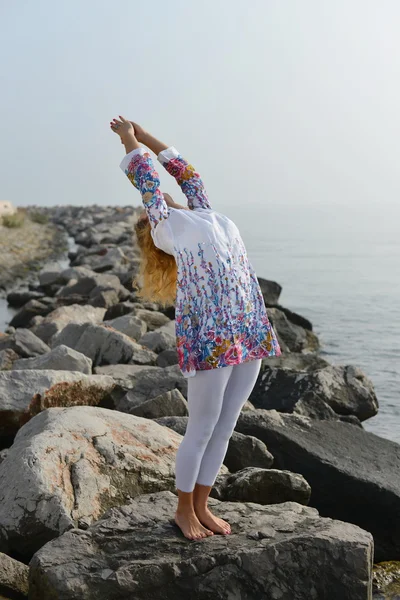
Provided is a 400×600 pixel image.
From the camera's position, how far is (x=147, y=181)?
359cm

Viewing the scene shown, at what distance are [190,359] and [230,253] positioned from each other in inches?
20.3

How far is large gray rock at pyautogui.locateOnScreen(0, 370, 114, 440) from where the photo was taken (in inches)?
218

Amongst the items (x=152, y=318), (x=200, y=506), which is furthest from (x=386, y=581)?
(x=152, y=318)

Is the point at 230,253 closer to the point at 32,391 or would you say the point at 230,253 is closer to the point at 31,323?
the point at 32,391

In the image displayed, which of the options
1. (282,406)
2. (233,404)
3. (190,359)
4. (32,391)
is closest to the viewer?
(190,359)

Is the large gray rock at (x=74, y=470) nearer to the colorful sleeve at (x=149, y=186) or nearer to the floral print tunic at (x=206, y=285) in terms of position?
the floral print tunic at (x=206, y=285)

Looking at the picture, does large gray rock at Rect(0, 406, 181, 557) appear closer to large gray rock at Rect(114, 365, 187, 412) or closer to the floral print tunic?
the floral print tunic

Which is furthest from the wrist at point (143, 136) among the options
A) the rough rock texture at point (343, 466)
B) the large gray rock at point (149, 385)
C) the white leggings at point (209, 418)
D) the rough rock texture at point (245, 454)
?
the large gray rock at point (149, 385)

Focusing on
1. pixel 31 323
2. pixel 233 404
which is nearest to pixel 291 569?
pixel 233 404

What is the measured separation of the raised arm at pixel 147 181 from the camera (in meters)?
3.58

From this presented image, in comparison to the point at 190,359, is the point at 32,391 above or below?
below

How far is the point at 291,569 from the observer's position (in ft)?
11.3

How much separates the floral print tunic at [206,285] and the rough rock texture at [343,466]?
1753 mm

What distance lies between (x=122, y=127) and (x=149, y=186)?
0.42 meters
